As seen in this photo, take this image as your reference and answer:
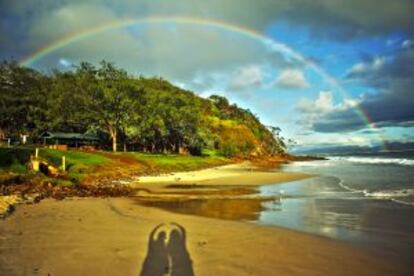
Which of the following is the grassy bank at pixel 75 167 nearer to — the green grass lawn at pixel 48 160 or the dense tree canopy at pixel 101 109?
the green grass lawn at pixel 48 160

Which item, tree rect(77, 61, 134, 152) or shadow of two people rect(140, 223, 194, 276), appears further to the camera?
tree rect(77, 61, 134, 152)

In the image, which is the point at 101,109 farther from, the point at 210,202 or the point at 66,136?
the point at 210,202

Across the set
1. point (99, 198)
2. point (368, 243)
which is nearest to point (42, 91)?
point (99, 198)

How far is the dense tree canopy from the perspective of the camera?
77.0m

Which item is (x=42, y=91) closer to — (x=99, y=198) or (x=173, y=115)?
(x=173, y=115)

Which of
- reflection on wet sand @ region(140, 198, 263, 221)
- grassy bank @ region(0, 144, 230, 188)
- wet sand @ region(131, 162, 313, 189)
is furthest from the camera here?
wet sand @ region(131, 162, 313, 189)

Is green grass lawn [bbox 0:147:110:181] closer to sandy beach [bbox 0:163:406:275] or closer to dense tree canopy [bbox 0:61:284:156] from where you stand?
sandy beach [bbox 0:163:406:275]

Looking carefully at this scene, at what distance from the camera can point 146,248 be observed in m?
11.3

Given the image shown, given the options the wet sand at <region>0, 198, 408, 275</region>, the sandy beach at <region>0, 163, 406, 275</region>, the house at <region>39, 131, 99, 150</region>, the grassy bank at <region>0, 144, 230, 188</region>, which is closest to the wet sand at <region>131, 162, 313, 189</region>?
the grassy bank at <region>0, 144, 230, 188</region>

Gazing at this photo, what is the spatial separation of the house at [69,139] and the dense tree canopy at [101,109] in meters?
2.29

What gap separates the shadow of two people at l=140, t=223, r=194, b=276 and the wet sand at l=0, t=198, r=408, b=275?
7.0 inches

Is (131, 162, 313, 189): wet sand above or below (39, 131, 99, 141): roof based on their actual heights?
below

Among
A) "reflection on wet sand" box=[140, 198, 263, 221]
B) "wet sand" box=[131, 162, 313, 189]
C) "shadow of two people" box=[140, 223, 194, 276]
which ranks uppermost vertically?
"wet sand" box=[131, 162, 313, 189]

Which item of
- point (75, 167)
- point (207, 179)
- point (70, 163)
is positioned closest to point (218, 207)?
point (75, 167)
